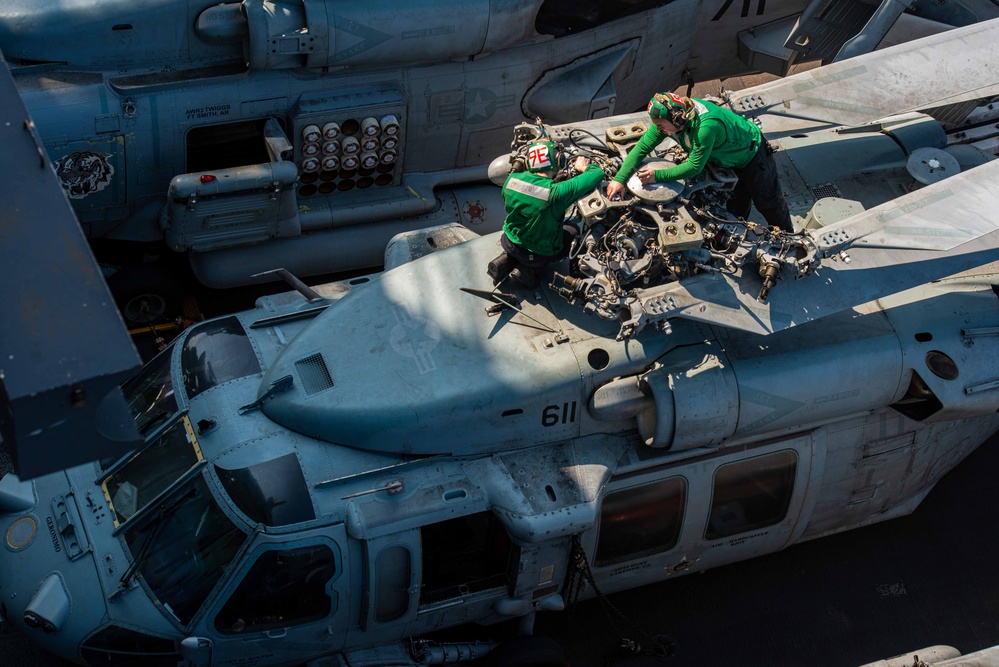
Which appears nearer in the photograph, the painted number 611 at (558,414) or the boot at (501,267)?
the painted number 611 at (558,414)

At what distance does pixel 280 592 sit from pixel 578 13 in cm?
680

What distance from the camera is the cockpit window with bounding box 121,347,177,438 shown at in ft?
26.7

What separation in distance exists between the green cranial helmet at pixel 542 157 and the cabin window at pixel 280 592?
10.1 ft

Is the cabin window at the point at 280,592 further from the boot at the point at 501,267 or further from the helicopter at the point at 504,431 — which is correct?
the boot at the point at 501,267

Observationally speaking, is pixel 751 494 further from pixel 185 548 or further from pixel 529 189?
pixel 185 548

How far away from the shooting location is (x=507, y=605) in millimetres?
8109

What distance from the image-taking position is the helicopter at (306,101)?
1017cm

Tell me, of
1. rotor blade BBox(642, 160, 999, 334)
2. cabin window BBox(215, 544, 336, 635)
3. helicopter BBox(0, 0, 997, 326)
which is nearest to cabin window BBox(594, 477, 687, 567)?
rotor blade BBox(642, 160, 999, 334)

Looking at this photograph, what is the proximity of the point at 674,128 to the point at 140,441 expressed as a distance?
14.1ft

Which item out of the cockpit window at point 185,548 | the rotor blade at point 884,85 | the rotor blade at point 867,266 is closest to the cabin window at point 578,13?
the rotor blade at point 884,85

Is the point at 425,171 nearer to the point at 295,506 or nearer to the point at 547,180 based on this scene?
the point at 547,180

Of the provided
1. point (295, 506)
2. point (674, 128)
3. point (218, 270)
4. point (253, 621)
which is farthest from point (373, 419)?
point (218, 270)

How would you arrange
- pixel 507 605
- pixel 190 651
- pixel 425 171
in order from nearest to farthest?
pixel 190 651, pixel 507 605, pixel 425 171

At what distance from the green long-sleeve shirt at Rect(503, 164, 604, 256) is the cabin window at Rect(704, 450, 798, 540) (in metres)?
2.21
